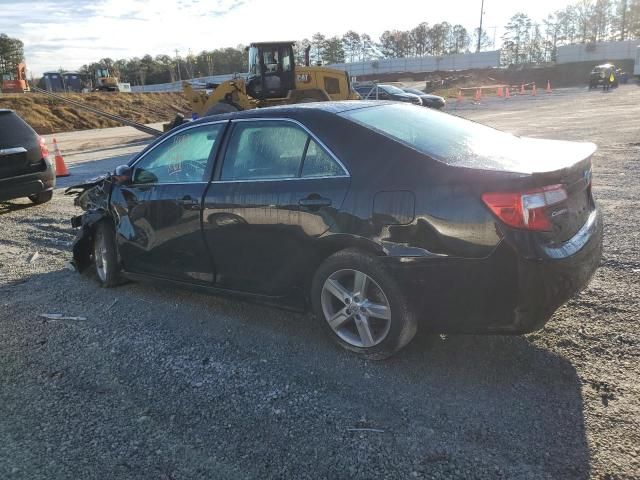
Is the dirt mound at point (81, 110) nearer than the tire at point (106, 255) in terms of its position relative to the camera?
No

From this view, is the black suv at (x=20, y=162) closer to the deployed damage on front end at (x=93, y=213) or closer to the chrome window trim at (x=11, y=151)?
the chrome window trim at (x=11, y=151)

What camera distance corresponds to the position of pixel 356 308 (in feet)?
11.0

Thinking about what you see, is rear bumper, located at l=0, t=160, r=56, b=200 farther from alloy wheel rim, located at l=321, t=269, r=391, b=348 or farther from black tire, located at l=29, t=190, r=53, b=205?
alloy wheel rim, located at l=321, t=269, r=391, b=348

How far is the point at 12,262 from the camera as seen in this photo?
19.9ft

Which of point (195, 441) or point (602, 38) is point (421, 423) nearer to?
Result: point (195, 441)

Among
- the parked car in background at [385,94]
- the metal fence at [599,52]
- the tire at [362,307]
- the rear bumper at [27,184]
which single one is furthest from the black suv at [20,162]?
the metal fence at [599,52]

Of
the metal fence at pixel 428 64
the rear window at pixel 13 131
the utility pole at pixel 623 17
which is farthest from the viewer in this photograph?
the utility pole at pixel 623 17

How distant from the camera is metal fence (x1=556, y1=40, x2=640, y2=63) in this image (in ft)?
218

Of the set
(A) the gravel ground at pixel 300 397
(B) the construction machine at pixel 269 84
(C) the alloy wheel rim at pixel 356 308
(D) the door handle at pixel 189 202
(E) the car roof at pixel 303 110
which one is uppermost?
(B) the construction machine at pixel 269 84

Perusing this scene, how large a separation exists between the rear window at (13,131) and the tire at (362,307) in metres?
7.14

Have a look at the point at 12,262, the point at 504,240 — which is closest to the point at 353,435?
the point at 504,240

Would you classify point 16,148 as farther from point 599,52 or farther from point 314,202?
point 599,52

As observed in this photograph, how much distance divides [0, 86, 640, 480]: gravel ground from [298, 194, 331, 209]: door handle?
98 centimetres

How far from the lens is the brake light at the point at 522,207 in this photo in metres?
2.82
